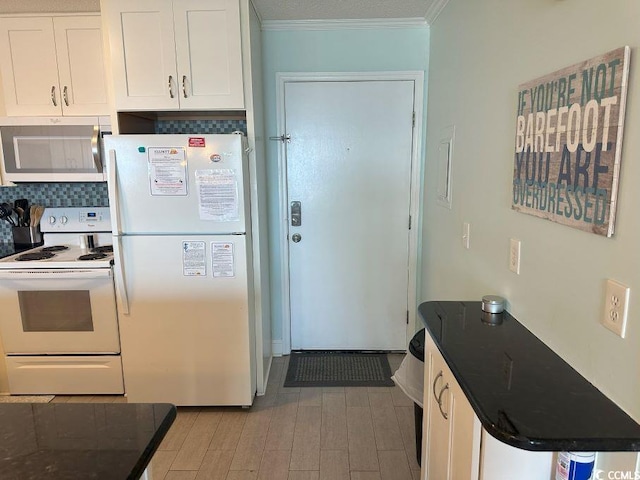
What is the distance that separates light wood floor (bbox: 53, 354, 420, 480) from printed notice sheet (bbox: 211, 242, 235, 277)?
89 centimetres

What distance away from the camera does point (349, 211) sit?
3.07m

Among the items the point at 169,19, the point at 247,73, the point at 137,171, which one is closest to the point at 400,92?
the point at 247,73

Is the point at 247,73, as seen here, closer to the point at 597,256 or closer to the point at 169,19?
the point at 169,19

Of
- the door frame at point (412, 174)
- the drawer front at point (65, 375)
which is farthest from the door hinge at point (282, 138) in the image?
the drawer front at point (65, 375)

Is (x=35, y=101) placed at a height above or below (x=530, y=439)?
above

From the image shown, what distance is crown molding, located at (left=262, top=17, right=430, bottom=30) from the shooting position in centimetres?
281

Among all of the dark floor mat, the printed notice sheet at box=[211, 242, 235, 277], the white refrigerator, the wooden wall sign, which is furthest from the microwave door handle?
the wooden wall sign

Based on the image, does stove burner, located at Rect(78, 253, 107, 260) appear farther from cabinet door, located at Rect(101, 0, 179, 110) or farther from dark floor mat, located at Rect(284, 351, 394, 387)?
dark floor mat, located at Rect(284, 351, 394, 387)

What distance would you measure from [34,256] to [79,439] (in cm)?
218

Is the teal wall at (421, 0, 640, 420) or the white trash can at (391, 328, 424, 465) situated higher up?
the teal wall at (421, 0, 640, 420)

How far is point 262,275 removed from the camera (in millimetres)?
2707

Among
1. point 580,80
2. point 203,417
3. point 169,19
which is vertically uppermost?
point 169,19

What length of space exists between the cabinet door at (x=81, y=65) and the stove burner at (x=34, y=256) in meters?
0.90

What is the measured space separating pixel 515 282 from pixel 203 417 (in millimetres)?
1936
